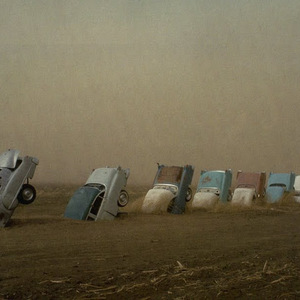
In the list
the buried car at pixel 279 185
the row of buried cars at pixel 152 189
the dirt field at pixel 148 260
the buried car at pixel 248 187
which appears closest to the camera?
the dirt field at pixel 148 260

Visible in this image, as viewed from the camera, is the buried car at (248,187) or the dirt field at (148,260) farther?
the buried car at (248,187)

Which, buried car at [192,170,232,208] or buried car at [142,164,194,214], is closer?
buried car at [142,164,194,214]

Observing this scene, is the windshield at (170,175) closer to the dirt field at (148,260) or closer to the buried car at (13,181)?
the dirt field at (148,260)

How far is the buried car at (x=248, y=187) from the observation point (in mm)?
19562

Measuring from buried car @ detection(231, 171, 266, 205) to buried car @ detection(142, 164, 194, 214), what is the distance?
295 cm

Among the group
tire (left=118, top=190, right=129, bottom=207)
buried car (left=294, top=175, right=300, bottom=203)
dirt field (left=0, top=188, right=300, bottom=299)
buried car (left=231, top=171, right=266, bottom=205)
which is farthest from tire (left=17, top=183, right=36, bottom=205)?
buried car (left=294, top=175, right=300, bottom=203)

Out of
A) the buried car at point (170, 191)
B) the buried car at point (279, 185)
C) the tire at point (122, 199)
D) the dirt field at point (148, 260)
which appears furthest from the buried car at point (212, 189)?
the dirt field at point (148, 260)

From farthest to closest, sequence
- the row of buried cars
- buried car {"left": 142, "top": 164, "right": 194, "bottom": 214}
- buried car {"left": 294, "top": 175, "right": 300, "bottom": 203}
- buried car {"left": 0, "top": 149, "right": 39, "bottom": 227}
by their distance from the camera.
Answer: buried car {"left": 294, "top": 175, "right": 300, "bottom": 203}
buried car {"left": 142, "top": 164, "right": 194, "bottom": 214}
the row of buried cars
buried car {"left": 0, "top": 149, "right": 39, "bottom": 227}

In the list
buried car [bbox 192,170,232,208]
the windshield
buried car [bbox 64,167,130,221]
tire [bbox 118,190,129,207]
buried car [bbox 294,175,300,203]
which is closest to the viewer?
buried car [bbox 64,167,130,221]

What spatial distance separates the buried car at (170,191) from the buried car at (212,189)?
37.7 inches

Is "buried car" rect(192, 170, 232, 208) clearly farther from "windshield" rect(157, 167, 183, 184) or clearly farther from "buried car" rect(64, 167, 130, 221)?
"buried car" rect(64, 167, 130, 221)

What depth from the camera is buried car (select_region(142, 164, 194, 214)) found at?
16719 mm

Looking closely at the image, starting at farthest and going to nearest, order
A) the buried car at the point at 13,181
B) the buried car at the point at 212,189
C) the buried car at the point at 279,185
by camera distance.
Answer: the buried car at the point at 279,185 < the buried car at the point at 212,189 < the buried car at the point at 13,181

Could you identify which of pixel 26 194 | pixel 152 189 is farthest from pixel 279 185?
pixel 26 194
